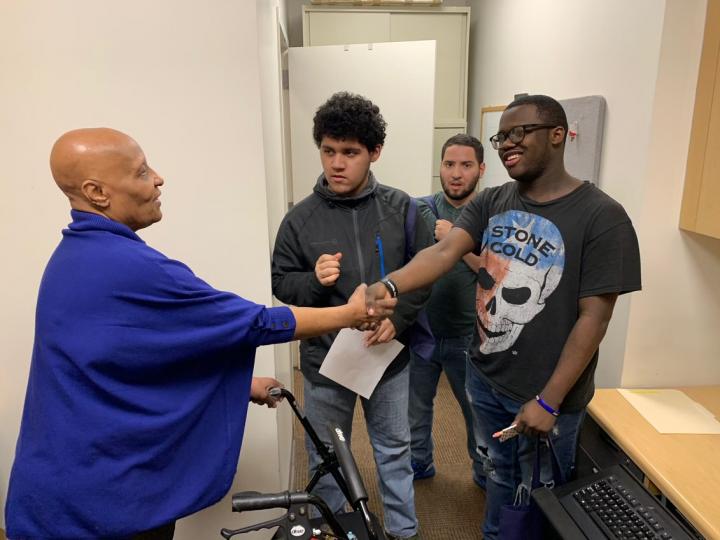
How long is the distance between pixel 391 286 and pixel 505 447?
628mm

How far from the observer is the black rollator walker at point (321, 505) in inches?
38.2

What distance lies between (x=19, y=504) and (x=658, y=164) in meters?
1.98

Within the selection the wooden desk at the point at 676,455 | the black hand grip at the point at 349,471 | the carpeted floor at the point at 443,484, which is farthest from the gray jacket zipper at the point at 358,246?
the carpeted floor at the point at 443,484

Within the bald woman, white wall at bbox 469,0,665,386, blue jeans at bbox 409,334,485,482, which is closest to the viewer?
the bald woman

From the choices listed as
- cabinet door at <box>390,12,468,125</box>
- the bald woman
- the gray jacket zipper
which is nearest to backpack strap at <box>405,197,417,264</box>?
the gray jacket zipper

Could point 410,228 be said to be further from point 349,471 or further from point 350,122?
point 349,471

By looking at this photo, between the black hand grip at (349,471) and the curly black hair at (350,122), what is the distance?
86 centimetres

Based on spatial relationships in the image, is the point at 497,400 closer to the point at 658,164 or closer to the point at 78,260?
the point at 658,164

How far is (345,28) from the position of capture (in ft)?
11.7

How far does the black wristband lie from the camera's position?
4.67 ft

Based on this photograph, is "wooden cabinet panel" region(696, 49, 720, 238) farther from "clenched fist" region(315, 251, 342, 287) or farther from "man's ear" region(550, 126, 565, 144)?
"clenched fist" region(315, 251, 342, 287)

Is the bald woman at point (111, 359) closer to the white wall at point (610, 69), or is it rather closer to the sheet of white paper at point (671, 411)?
the sheet of white paper at point (671, 411)

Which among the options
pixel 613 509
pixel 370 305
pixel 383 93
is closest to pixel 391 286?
pixel 370 305

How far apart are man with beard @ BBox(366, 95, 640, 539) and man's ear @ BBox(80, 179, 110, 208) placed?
0.67 meters
